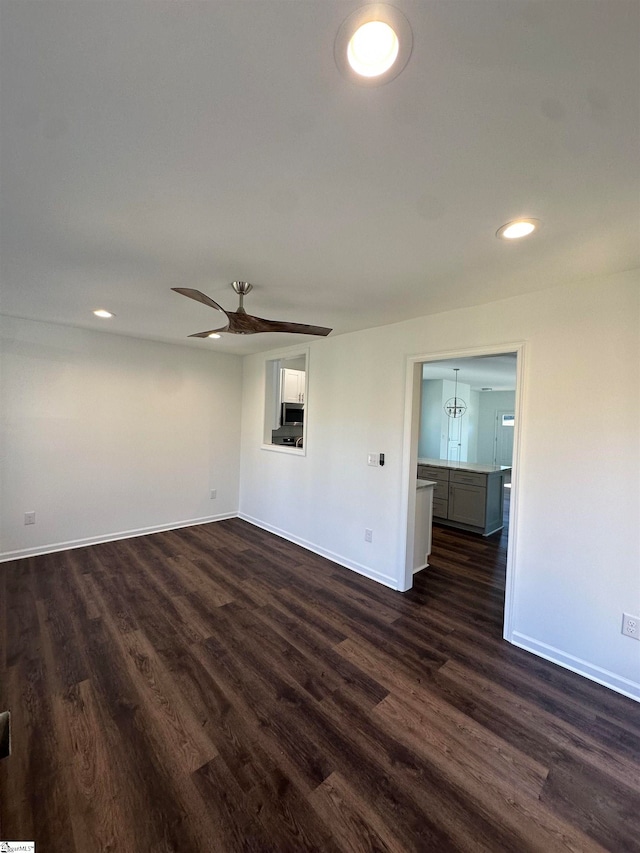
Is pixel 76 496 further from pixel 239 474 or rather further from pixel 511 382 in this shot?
pixel 511 382

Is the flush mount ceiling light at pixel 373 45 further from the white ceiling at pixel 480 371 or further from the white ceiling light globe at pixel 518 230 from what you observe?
the white ceiling at pixel 480 371

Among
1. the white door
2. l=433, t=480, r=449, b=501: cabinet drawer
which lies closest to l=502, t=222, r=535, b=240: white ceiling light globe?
l=433, t=480, r=449, b=501: cabinet drawer

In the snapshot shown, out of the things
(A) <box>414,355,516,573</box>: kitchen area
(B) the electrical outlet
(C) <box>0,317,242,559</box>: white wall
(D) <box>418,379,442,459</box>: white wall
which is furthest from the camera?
(D) <box>418,379,442,459</box>: white wall

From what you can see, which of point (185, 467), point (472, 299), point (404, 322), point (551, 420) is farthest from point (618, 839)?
point (185, 467)

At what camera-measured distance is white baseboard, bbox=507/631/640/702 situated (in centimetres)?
209

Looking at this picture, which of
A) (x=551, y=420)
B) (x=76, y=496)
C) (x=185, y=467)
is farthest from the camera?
(x=185, y=467)

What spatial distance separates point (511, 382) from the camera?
766 centimetres

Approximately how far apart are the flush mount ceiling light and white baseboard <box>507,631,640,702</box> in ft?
10.4

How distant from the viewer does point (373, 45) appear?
87 centimetres

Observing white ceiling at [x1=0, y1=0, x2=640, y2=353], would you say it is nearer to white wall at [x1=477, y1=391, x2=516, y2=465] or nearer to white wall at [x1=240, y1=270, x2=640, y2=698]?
white wall at [x1=240, y1=270, x2=640, y2=698]

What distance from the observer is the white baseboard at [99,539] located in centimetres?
367

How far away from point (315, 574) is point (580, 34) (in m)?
3.75

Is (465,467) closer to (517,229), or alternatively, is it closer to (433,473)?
(433,473)

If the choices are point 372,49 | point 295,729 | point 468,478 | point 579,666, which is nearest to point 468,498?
point 468,478
